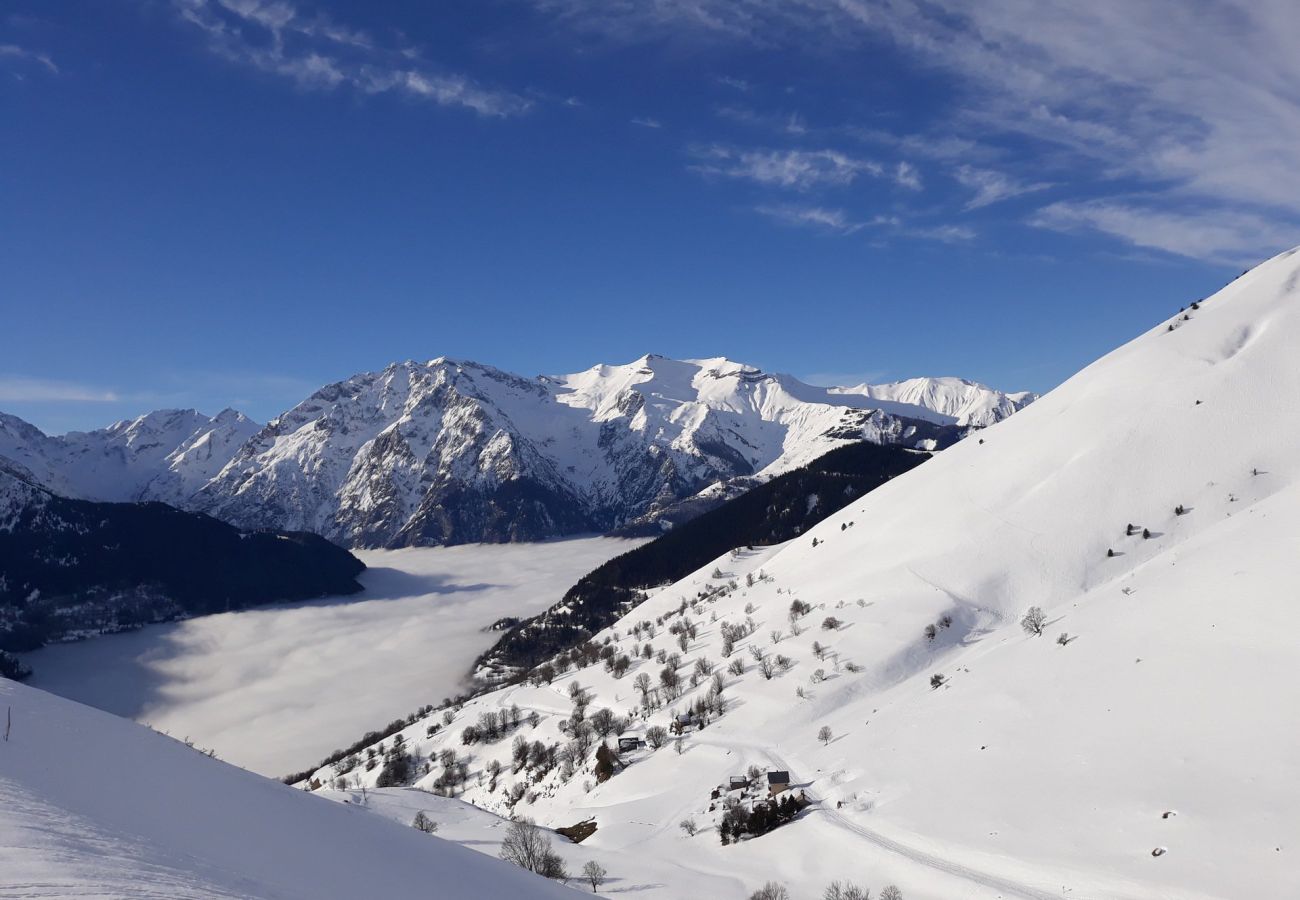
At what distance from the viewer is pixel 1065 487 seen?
340 ft

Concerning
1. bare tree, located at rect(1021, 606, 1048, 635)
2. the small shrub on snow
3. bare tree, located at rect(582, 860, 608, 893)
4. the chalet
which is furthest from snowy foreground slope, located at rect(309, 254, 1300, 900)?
bare tree, located at rect(582, 860, 608, 893)

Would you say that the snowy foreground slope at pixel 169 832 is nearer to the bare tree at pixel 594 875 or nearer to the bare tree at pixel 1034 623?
the bare tree at pixel 594 875

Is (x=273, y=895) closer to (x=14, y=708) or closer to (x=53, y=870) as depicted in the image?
(x=53, y=870)

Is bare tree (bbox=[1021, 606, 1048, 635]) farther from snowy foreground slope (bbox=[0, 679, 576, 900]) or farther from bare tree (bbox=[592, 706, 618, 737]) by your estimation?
snowy foreground slope (bbox=[0, 679, 576, 900])

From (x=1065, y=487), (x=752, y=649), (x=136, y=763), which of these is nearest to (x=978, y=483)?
(x=1065, y=487)

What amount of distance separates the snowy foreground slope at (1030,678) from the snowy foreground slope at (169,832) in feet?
122

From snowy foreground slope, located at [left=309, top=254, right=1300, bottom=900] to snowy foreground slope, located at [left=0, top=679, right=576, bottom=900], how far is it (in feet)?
122

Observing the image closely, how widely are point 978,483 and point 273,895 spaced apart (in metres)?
125

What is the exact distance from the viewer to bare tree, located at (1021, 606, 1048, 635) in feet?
244

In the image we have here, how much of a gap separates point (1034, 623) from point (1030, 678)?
1430 centimetres

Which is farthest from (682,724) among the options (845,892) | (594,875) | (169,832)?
(169,832)

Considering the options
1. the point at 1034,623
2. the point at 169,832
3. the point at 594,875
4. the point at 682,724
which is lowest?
the point at 682,724

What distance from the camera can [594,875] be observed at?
155 ft

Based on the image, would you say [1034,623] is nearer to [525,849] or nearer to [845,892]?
[845,892]
